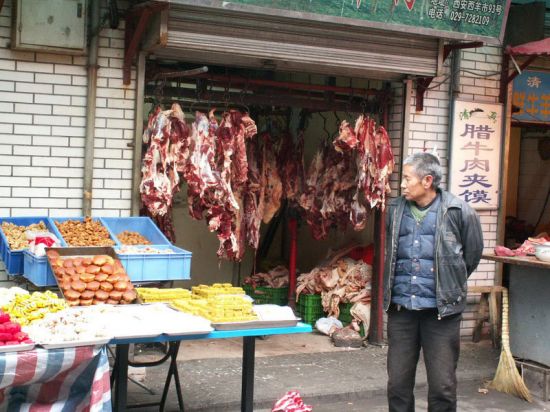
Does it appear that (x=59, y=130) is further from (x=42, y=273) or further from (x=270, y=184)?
(x=270, y=184)

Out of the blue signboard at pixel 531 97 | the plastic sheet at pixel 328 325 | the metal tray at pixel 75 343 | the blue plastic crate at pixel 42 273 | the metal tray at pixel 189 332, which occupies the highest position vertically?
the blue signboard at pixel 531 97

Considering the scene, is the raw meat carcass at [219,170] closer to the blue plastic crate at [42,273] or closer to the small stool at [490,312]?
the blue plastic crate at [42,273]

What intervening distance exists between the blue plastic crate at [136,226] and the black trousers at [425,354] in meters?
2.52

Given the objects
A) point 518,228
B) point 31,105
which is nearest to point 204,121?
point 31,105

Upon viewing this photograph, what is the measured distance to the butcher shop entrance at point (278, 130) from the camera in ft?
25.8

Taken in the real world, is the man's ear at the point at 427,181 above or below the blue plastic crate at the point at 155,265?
above

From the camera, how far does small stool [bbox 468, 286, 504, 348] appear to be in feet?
30.5

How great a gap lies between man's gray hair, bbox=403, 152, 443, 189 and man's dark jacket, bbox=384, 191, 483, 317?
20 centimetres

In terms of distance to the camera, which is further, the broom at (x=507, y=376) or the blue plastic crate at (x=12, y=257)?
the broom at (x=507, y=376)

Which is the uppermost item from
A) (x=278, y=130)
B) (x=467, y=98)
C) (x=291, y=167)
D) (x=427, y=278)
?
(x=467, y=98)

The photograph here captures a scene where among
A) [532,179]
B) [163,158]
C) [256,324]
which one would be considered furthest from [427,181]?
A: [532,179]

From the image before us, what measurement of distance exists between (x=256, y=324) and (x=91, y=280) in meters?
1.33

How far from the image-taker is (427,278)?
600 centimetres

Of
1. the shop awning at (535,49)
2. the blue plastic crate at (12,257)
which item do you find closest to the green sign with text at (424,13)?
the shop awning at (535,49)
